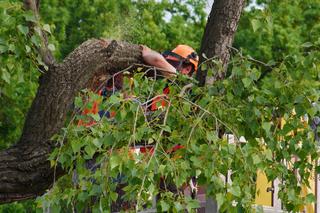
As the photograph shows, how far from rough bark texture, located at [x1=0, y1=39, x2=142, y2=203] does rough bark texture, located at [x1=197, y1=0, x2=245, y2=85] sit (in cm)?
60

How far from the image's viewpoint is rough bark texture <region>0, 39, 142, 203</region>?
20.5ft

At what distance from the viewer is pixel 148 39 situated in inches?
872

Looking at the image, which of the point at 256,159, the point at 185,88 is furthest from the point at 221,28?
the point at 256,159

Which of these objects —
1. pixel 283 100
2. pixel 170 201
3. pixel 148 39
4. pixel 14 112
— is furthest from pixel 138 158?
pixel 148 39

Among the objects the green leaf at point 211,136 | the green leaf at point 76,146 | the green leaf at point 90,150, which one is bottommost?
the green leaf at point 90,150

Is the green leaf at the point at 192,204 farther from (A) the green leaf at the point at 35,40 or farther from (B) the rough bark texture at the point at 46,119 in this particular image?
(B) the rough bark texture at the point at 46,119

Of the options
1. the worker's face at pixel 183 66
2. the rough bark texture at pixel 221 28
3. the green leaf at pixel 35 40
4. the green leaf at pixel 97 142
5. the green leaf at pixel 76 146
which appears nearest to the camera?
the green leaf at pixel 97 142

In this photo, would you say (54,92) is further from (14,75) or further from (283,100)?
(283,100)

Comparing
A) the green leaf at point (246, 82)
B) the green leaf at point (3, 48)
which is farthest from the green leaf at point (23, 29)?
the green leaf at point (246, 82)

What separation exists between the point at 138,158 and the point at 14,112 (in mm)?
14842

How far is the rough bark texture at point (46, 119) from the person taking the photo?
626 centimetres

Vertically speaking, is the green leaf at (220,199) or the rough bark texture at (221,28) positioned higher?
the rough bark texture at (221,28)

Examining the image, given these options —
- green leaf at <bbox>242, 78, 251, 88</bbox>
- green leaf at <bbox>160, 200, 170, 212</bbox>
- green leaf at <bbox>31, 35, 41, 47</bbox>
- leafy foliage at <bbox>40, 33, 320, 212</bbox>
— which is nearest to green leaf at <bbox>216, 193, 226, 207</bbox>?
leafy foliage at <bbox>40, 33, 320, 212</bbox>

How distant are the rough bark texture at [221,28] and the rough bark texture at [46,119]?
60 cm
